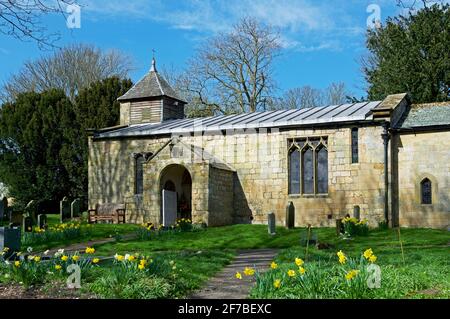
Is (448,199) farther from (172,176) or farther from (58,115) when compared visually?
(58,115)

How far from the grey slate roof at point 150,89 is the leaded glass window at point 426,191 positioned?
14.4m

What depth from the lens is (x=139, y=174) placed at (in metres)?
27.6

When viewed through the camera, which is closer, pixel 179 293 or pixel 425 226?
pixel 179 293

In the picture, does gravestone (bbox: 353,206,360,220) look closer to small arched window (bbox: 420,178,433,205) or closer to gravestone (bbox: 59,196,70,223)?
small arched window (bbox: 420,178,433,205)

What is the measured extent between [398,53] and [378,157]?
13509mm

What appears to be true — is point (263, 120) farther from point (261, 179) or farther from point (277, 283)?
point (277, 283)

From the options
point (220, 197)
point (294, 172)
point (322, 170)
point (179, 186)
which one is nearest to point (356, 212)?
point (322, 170)

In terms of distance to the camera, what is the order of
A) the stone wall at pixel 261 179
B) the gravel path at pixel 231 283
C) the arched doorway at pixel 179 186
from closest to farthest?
the gravel path at pixel 231 283 → the stone wall at pixel 261 179 → the arched doorway at pixel 179 186

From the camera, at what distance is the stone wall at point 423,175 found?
71.8 feet

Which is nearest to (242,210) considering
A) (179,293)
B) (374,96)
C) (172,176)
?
(172,176)

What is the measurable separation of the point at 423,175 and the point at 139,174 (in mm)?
12853

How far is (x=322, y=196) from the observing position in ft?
77.1

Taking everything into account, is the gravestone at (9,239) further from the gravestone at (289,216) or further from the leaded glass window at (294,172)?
the leaded glass window at (294,172)

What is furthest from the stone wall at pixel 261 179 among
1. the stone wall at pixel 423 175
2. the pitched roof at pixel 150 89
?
the pitched roof at pixel 150 89
